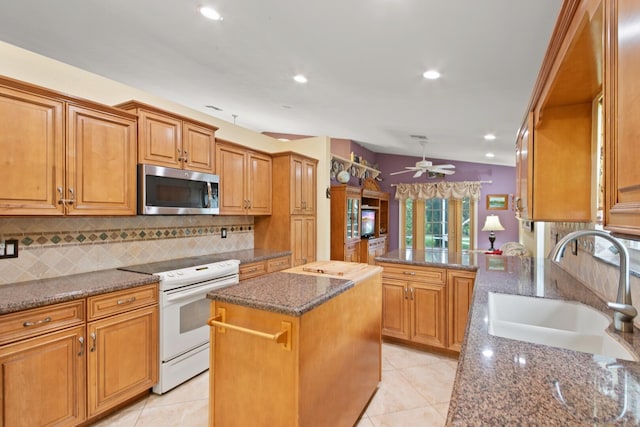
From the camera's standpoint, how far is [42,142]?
6.23 ft

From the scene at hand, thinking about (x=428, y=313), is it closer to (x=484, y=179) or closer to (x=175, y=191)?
(x=175, y=191)

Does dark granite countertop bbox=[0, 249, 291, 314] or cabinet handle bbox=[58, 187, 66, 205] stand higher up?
cabinet handle bbox=[58, 187, 66, 205]

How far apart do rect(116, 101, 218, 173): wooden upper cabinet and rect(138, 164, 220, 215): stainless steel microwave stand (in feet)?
0.26

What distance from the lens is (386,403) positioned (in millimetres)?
2221

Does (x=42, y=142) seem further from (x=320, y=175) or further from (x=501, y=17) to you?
(x=320, y=175)

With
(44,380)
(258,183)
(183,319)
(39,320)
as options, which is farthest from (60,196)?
(258,183)

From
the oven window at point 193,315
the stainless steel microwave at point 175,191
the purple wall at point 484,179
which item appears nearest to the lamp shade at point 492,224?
the purple wall at point 484,179

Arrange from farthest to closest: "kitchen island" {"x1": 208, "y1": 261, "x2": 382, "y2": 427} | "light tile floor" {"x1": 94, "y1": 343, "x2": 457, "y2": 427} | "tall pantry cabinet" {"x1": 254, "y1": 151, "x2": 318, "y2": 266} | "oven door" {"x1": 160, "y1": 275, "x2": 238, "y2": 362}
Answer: "tall pantry cabinet" {"x1": 254, "y1": 151, "x2": 318, "y2": 266} → "oven door" {"x1": 160, "y1": 275, "x2": 238, "y2": 362} → "light tile floor" {"x1": 94, "y1": 343, "x2": 457, "y2": 427} → "kitchen island" {"x1": 208, "y1": 261, "x2": 382, "y2": 427}

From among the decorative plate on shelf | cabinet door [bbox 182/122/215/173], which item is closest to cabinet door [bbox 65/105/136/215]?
cabinet door [bbox 182/122/215/173]

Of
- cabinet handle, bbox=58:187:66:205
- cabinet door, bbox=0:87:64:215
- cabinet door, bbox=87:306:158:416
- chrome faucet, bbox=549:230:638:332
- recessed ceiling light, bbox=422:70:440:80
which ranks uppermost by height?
recessed ceiling light, bbox=422:70:440:80

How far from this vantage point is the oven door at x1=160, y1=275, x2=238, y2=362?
229cm

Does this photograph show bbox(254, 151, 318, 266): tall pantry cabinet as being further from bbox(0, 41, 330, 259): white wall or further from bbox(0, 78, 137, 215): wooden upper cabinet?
bbox(0, 78, 137, 215): wooden upper cabinet

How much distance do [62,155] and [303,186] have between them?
8.52 ft

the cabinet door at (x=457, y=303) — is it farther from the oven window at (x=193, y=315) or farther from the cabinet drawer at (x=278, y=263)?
the oven window at (x=193, y=315)
